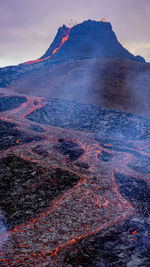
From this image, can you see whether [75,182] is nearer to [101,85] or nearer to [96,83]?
[101,85]

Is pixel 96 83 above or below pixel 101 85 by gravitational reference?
above

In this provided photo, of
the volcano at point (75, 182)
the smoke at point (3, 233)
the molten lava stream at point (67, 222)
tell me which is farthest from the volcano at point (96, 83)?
the smoke at point (3, 233)

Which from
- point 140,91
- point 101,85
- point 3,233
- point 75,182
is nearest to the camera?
point 3,233

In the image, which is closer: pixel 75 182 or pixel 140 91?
pixel 75 182

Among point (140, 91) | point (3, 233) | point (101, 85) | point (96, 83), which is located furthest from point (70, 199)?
point (96, 83)

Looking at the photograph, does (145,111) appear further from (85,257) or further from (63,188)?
(85,257)

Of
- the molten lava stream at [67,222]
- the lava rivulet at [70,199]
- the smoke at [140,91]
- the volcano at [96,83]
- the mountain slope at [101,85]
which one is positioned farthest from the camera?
the volcano at [96,83]

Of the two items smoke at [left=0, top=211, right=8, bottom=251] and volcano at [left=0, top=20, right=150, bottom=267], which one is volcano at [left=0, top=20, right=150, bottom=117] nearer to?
volcano at [left=0, top=20, right=150, bottom=267]

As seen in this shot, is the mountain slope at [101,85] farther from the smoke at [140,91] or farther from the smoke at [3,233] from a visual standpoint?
the smoke at [3,233]

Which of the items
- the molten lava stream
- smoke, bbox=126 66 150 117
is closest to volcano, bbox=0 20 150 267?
the molten lava stream

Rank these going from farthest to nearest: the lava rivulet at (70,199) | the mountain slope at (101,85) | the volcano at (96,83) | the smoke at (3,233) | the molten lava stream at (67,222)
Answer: the volcano at (96,83) → the mountain slope at (101,85) → the smoke at (3,233) → the lava rivulet at (70,199) → the molten lava stream at (67,222)

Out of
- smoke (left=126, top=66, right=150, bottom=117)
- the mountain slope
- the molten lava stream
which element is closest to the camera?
the molten lava stream
